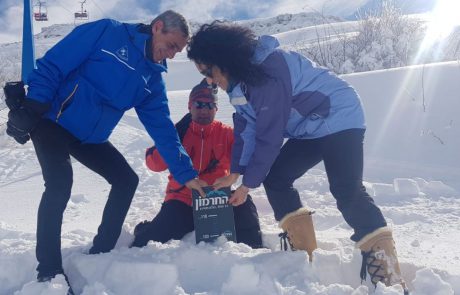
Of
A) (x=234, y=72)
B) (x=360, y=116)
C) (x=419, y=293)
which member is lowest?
(x=419, y=293)

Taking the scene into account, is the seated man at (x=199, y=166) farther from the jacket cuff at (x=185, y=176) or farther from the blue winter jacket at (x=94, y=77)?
the blue winter jacket at (x=94, y=77)

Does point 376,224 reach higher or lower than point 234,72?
lower

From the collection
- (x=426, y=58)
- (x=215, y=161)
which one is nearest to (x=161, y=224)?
(x=215, y=161)

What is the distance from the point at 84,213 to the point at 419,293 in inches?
107

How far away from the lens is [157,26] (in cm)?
286

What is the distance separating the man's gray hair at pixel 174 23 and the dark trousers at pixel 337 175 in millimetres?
839

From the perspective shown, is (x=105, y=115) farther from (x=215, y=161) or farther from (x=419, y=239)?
(x=419, y=239)

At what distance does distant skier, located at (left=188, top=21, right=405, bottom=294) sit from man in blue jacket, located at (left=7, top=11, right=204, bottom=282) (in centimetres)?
37

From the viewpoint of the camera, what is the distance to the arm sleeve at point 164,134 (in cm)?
312

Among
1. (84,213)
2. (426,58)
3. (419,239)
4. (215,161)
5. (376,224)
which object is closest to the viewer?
(376,224)

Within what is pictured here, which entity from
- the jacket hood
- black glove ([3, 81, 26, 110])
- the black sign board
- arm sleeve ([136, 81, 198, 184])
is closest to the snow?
the black sign board

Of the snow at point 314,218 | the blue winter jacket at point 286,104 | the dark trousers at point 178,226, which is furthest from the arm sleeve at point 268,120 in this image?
the dark trousers at point 178,226

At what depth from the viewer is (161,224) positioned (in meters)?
3.28

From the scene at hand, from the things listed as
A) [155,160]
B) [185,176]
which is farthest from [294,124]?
[155,160]
